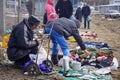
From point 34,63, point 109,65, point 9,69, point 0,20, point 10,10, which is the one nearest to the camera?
point 34,63

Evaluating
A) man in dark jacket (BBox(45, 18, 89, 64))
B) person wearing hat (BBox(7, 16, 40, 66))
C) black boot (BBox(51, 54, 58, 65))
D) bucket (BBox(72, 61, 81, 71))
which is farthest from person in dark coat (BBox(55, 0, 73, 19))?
person wearing hat (BBox(7, 16, 40, 66))

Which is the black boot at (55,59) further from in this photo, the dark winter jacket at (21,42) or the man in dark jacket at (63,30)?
the dark winter jacket at (21,42)

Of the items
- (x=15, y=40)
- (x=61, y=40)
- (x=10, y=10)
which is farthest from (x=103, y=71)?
(x=10, y=10)

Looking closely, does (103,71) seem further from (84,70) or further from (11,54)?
(11,54)

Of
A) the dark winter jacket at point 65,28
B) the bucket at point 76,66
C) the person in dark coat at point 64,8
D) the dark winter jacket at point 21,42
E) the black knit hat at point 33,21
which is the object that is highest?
the person in dark coat at point 64,8

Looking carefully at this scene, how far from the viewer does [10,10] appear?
20250 mm

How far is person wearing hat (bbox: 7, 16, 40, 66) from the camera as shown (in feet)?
27.7

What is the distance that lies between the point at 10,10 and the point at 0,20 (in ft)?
19.3

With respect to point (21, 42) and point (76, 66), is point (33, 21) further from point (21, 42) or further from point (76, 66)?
point (76, 66)

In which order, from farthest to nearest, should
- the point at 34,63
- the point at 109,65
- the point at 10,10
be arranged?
the point at 10,10
the point at 109,65
the point at 34,63

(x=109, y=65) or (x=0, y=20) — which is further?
(x=0, y=20)

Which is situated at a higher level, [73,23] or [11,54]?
[73,23]

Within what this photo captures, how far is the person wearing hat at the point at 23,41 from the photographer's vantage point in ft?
27.7

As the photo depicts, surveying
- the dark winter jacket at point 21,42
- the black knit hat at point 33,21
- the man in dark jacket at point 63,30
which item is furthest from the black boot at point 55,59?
the black knit hat at point 33,21
